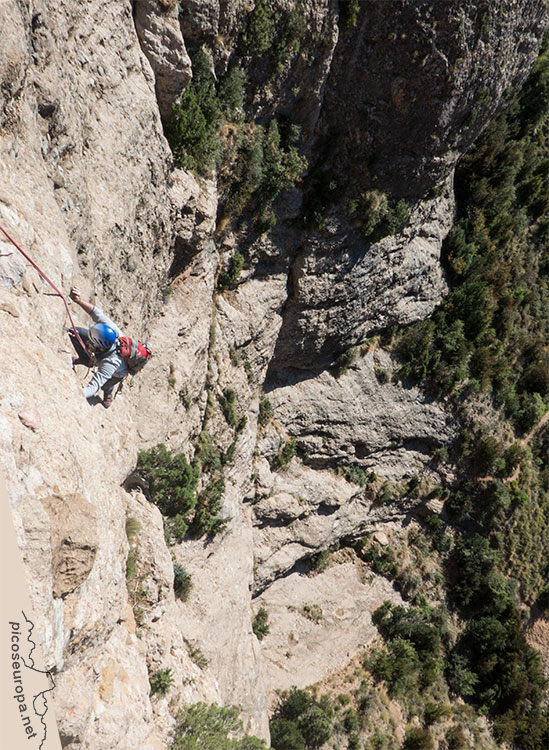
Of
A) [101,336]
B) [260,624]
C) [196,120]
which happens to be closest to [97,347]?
[101,336]

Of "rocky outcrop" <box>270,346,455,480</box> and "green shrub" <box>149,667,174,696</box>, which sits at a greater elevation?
"rocky outcrop" <box>270,346,455,480</box>

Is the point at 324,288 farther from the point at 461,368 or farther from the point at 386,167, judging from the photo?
the point at 461,368

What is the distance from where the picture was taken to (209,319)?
14234 millimetres

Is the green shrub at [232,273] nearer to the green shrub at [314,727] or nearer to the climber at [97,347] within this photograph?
the climber at [97,347]

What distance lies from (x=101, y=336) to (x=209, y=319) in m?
7.08

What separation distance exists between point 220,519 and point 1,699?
40.5ft

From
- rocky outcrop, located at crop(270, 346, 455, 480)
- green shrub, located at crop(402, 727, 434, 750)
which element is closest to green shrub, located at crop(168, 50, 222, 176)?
rocky outcrop, located at crop(270, 346, 455, 480)

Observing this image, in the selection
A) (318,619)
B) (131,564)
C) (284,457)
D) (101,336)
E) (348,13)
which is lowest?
(318,619)

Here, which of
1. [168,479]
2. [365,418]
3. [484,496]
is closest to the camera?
[168,479]

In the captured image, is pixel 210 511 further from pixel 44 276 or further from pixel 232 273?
pixel 44 276

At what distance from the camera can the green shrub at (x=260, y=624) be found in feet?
67.7

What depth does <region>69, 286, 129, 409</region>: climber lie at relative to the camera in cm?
731

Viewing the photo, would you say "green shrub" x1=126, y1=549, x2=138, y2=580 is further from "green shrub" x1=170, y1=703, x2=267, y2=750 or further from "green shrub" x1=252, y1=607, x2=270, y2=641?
"green shrub" x1=252, y1=607, x2=270, y2=641

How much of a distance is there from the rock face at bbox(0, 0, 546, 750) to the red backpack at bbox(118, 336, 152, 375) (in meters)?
0.94
